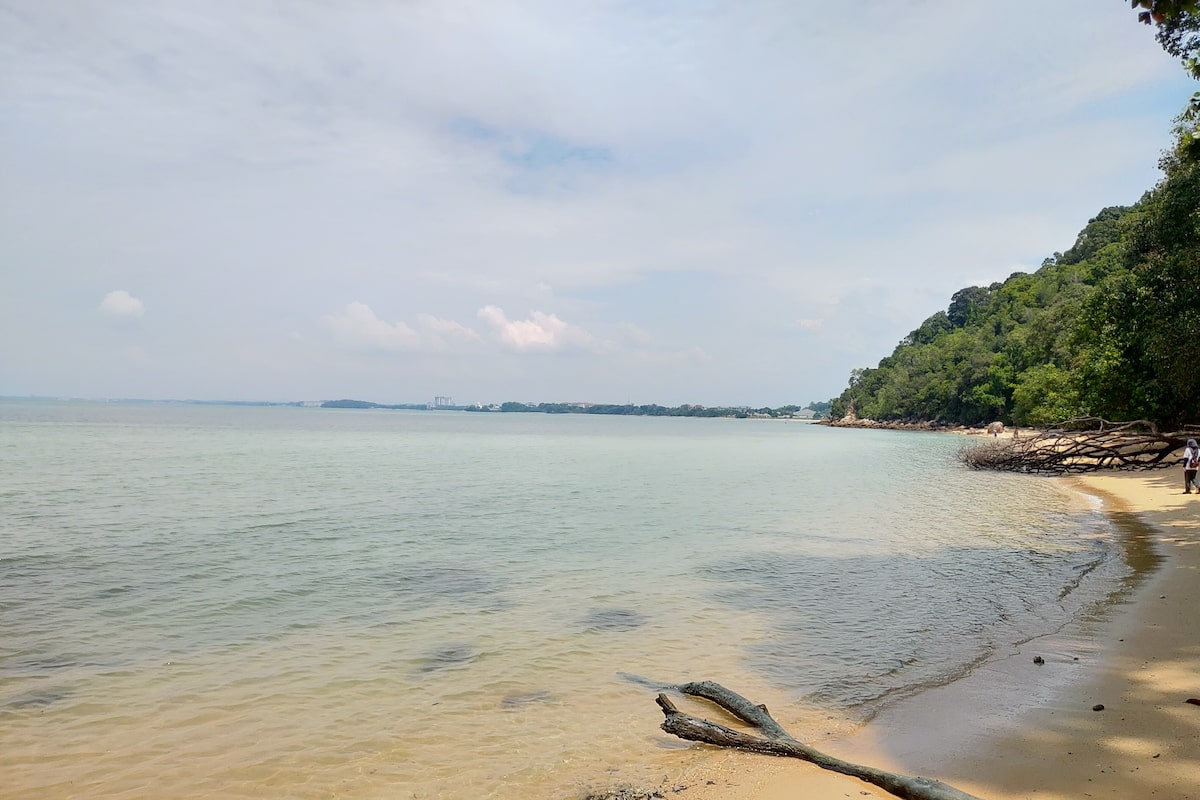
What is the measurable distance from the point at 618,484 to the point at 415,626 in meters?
23.1

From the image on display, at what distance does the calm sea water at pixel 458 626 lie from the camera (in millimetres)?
6141

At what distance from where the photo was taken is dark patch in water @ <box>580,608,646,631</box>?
33.2ft

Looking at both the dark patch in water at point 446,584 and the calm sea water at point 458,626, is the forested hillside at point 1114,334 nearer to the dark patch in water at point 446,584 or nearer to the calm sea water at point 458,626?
the calm sea water at point 458,626

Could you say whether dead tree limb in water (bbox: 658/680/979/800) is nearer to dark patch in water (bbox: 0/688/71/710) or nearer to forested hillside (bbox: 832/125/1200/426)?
dark patch in water (bbox: 0/688/71/710)

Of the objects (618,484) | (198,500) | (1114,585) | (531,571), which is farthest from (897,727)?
(618,484)

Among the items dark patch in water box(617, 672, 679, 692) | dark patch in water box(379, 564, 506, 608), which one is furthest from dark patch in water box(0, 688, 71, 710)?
dark patch in water box(617, 672, 679, 692)

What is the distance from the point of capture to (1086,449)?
3334 centimetres

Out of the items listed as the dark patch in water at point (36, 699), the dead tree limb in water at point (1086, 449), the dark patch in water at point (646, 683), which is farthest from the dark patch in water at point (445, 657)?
the dead tree limb in water at point (1086, 449)

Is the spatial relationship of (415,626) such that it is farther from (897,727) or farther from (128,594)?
(897,727)

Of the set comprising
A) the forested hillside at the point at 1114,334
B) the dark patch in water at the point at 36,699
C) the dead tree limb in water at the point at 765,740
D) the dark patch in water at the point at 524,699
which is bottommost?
the dark patch in water at the point at 36,699

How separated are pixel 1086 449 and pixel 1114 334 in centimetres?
898

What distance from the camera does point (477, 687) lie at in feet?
25.3

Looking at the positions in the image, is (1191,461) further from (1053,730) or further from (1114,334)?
(1053,730)

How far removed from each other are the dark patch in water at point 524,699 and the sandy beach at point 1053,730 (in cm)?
248
